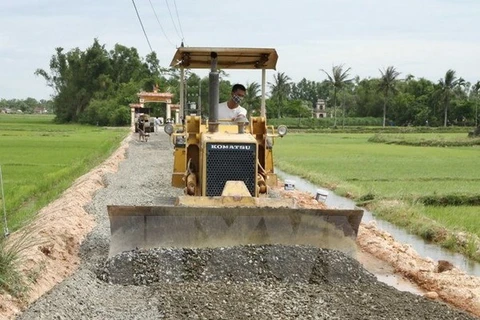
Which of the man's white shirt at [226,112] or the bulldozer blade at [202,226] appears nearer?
the bulldozer blade at [202,226]

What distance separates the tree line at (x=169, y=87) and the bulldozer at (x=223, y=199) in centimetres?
7059

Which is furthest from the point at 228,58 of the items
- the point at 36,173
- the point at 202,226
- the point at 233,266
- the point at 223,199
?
the point at 36,173

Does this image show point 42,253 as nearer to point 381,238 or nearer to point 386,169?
point 381,238

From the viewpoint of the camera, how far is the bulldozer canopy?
9.43 meters

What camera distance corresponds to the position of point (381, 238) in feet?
37.2

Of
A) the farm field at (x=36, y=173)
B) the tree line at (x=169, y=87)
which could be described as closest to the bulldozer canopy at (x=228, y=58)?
the farm field at (x=36, y=173)

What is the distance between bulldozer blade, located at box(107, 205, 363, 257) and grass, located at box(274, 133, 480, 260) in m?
3.77

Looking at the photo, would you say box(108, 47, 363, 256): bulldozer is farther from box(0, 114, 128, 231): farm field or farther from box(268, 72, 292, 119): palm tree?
box(268, 72, 292, 119): palm tree

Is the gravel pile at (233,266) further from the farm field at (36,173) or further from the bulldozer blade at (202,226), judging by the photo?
the farm field at (36,173)

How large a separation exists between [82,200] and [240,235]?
6310mm

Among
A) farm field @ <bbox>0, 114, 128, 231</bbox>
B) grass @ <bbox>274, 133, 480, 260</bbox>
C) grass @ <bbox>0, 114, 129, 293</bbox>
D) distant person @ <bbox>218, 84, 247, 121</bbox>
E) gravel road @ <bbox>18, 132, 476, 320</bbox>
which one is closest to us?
gravel road @ <bbox>18, 132, 476, 320</bbox>

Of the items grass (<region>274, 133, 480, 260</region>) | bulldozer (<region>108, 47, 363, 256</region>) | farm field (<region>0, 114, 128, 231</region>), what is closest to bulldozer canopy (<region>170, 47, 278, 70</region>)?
bulldozer (<region>108, 47, 363, 256</region>)

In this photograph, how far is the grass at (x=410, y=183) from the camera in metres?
13.2

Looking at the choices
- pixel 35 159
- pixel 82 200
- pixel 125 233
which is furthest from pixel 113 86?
pixel 125 233
